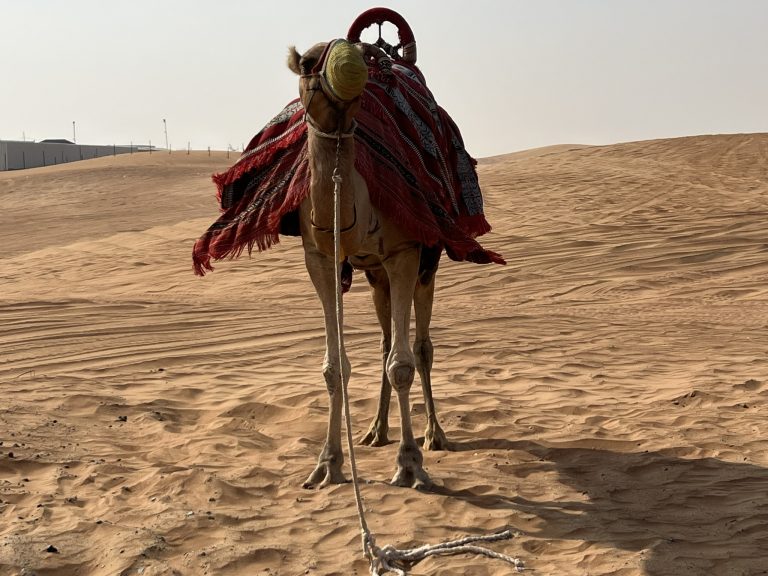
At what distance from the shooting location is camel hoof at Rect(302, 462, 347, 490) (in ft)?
19.6

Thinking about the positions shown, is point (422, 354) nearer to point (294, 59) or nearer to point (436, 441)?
point (436, 441)

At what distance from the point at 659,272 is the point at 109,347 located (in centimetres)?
824

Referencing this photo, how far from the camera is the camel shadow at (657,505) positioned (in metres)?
4.84

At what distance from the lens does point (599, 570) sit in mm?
4668

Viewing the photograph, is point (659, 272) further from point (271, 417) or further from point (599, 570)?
point (599, 570)

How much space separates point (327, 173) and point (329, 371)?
1.45 m

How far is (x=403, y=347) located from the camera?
5883mm

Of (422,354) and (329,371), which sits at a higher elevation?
(329,371)

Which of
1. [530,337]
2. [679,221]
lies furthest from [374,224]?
[679,221]

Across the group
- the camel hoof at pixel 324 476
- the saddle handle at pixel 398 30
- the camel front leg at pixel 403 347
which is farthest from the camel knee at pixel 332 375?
the saddle handle at pixel 398 30

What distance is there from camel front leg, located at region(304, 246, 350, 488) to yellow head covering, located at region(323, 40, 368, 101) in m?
1.24

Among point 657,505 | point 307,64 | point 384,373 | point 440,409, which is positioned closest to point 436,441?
point 384,373

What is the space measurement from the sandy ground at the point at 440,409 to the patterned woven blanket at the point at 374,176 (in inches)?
57.2

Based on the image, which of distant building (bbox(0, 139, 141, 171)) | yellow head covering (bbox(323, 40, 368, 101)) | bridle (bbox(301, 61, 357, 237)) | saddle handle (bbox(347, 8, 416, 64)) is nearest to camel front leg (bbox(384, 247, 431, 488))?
bridle (bbox(301, 61, 357, 237))
